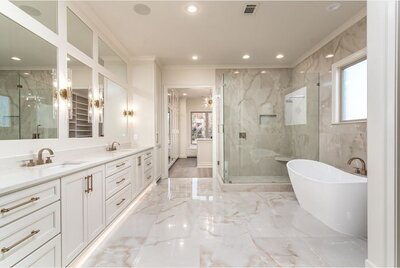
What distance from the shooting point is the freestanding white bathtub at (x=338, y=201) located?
6.72ft

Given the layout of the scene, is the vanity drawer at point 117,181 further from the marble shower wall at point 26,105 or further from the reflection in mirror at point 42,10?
the reflection in mirror at point 42,10

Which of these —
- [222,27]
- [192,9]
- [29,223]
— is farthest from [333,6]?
[29,223]

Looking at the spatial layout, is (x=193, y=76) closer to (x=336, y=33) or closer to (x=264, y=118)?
(x=264, y=118)

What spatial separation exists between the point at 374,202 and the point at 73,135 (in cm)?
307

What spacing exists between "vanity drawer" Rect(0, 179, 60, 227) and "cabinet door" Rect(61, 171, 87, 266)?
90 millimetres

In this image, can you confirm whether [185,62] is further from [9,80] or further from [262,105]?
[9,80]

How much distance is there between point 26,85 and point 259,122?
4.26m

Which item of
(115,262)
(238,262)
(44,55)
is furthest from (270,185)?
(44,55)

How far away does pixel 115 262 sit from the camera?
1694 mm

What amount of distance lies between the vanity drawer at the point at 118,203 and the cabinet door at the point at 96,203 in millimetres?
117

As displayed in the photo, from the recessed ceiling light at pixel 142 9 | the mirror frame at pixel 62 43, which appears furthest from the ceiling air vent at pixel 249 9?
the mirror frame at pixel 62 43

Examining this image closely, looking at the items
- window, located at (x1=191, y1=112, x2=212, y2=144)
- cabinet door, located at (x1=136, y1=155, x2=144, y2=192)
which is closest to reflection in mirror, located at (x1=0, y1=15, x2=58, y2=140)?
cabinet door, located at (x1=136, y1=155, x2=144, y2=192)

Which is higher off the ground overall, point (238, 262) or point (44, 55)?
point (44, 55)

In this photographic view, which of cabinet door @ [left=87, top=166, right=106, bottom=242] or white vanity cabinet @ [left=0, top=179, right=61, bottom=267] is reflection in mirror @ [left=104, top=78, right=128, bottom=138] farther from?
white vanity cabinet @ [left=0, top=179, right=61, bottom=267]
